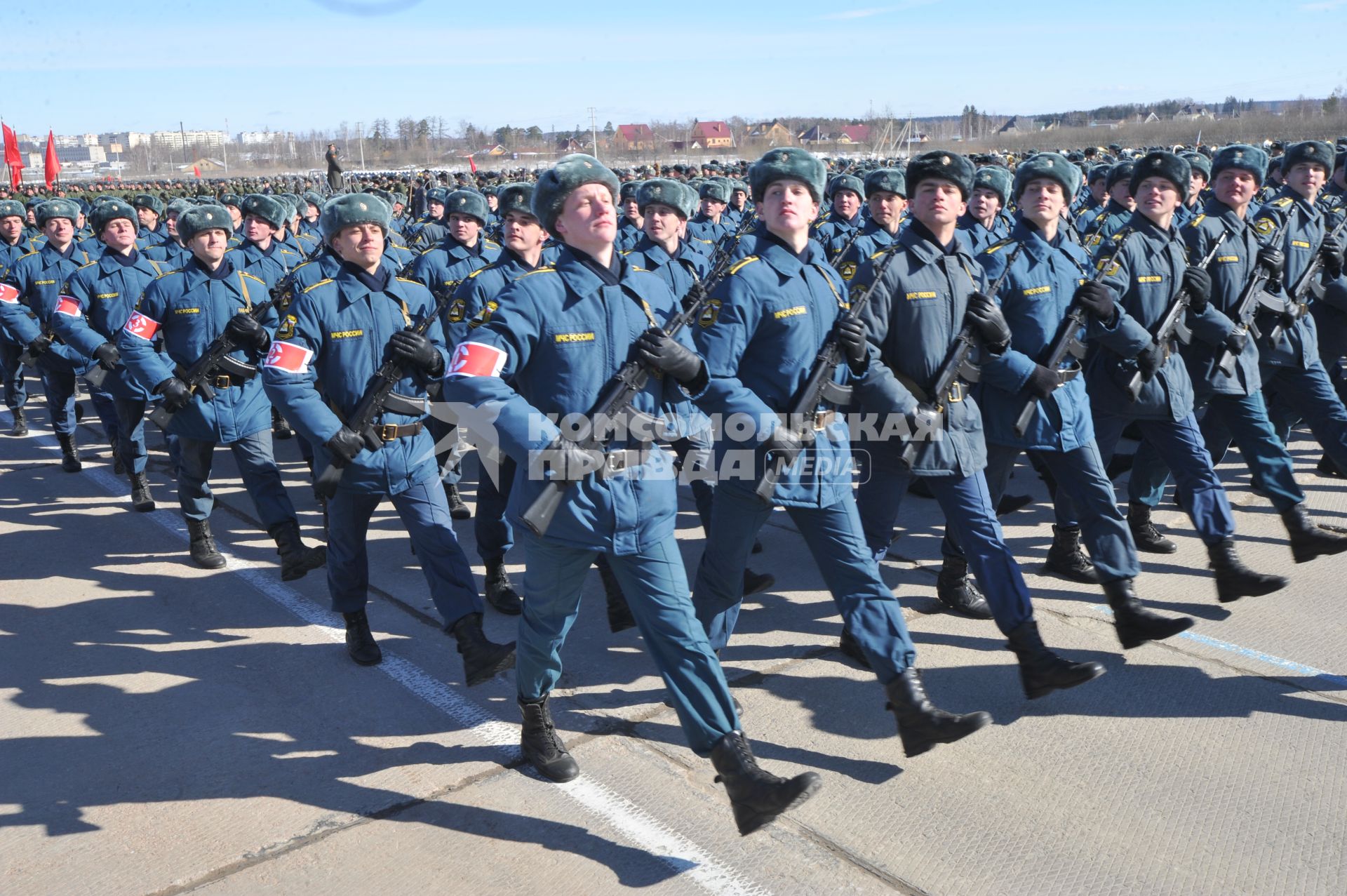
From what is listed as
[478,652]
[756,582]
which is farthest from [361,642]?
[756,582]

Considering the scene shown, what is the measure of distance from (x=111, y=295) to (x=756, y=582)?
194 inches

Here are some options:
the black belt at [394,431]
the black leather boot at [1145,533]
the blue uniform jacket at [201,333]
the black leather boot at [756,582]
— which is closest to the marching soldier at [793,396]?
the black belt at [394,431]

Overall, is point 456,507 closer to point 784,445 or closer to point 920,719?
point 784,445

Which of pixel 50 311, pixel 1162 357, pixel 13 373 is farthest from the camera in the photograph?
pixel 13 373

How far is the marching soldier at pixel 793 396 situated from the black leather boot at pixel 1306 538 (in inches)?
100

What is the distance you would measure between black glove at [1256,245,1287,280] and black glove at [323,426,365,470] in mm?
4472

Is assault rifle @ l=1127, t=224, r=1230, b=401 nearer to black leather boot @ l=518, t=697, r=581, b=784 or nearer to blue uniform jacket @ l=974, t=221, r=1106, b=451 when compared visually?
blue uniform jacket @ l=974, t=221, r=1106, b=451

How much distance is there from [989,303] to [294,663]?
11.0ft

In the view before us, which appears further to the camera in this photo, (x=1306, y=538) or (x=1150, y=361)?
(x=1306, y=538)

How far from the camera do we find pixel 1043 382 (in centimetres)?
454

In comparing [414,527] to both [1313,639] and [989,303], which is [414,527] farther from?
[1313,639]

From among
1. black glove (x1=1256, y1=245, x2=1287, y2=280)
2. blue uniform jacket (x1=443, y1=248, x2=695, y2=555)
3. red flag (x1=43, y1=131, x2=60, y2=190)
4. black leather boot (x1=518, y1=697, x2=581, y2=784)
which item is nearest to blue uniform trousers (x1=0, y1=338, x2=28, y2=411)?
black leather boot (x1=518, y1=697, x2=581, y2=784)

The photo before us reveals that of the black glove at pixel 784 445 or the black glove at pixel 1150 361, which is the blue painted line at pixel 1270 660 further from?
the black glove at pixel 784 445

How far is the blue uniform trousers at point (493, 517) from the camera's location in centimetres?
567
